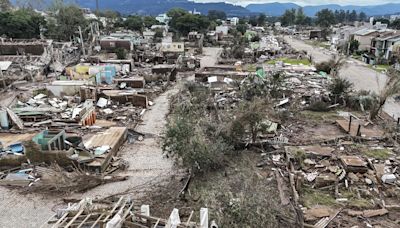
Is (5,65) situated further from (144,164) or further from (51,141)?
(144,164)

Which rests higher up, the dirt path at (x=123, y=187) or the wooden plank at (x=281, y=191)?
the wooden plank at (x=281, y=191)

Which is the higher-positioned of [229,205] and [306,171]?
[229,205]

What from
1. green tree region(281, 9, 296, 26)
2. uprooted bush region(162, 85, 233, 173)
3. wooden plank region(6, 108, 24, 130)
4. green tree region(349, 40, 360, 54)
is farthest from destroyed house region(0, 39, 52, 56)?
green tree region(281, 9, 296, 26)

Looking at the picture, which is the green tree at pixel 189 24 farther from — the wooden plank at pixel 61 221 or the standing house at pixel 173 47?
the wooden plank at pixel 61 221

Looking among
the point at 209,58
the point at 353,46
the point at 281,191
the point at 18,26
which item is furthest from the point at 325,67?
the point at 18,26

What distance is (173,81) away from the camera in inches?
1071

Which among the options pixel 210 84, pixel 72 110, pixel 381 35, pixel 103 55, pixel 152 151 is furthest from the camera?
pixel 381 35

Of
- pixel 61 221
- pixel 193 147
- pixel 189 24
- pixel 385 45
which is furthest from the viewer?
pixel 189 24

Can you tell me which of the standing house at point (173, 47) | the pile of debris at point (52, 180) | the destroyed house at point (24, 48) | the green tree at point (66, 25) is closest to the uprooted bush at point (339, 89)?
the pile of debris at point (52, 180)

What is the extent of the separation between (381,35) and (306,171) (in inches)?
1510

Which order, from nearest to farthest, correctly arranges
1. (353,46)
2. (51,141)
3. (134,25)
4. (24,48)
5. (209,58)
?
(51,141) → (24,48) → (209,58) → (353,46) → (134,25)

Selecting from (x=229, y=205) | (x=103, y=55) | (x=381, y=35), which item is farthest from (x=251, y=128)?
(x=381, y=35)

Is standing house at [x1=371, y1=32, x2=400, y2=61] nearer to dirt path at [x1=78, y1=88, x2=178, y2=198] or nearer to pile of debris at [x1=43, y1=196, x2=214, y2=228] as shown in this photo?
dirt path at [x1=78, y1=88, x2=178, y2=198]

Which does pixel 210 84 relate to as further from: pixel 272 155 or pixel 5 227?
pixel 5 227
